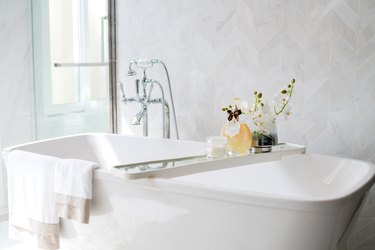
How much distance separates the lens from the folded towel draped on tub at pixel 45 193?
2025 mm

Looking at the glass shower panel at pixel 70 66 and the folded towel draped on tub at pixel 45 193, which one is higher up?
the glass shower panel at pixel 70 66

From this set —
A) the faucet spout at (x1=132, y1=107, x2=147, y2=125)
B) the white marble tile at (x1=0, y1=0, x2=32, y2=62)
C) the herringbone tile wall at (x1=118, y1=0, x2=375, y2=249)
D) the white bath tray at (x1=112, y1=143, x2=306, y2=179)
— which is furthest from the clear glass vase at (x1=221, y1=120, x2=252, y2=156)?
the white marble tile at (x1=0, y1=0, x2=32, y2=62)

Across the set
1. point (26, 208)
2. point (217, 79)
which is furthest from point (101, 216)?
point (217, 79)

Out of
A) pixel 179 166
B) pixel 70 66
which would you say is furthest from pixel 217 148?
pixel 70 66

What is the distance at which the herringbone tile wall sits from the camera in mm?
2543

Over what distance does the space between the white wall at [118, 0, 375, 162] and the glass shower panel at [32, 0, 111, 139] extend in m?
0.19

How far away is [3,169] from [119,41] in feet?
3.79

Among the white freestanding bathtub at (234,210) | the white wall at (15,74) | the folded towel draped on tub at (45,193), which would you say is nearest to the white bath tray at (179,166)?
the white freestanding bathtub at (234,210)

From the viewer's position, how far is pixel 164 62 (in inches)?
126

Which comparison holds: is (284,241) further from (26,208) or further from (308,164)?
(26,208)

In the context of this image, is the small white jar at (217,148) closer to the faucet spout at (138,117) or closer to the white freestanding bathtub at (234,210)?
the white freestanding bathtub at (234,210)

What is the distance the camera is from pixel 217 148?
7.18 ft

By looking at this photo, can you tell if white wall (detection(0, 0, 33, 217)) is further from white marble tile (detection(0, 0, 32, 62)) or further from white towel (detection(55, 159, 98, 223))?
white towel (detection(55, 159, 98, 223))

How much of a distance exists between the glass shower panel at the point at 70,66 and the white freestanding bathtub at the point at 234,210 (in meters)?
0.61
